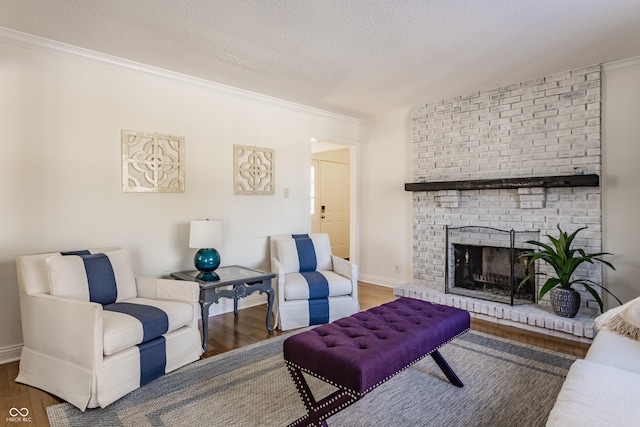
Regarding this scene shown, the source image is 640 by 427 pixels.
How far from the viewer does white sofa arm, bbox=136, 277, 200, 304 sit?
9.02 ft

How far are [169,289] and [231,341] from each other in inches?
28.3

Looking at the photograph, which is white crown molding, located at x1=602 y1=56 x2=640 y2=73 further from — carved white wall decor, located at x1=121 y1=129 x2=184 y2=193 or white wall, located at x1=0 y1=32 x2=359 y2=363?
carved white wall decor, located at x1=121 y1=129 x2=184 y2=193

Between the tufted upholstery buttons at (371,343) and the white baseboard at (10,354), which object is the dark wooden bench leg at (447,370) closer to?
the tufted upholstery buttons at (371,343)

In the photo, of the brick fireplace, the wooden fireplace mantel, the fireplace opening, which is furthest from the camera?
the fireplace opening

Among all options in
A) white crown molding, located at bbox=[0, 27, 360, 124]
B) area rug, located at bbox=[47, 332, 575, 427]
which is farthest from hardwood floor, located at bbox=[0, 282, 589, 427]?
white crown molding, located at bbox=[0, 27, 360, 124]

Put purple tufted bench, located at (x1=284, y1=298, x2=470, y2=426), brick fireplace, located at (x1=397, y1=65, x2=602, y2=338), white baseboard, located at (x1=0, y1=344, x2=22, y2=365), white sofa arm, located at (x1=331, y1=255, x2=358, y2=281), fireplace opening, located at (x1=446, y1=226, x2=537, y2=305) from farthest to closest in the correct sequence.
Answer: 1. fireplace opening, located at (x1=446, y1=226, x2=537, y2=305)
2. white sofa arm, located at (x1=331, y1=255, x2=358, y2=281)
3. brick fireplace, located at (x1=397, y1=65, x2=602, y2=338)
4. white baseboard, located at (x1=0, y1=344, x2=22, y2=365)
5. purple tufted bench, located at (x1=284, y1=298, x2=470, y2=426)

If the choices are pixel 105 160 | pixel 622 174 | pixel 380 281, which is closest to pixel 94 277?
pixel 105 160

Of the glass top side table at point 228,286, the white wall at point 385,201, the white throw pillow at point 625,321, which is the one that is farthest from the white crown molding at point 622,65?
the glass top side table at point 228,286

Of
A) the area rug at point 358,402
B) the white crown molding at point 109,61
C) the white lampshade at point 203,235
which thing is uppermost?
the white crown molding at point 109,61

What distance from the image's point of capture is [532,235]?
387 centimetres

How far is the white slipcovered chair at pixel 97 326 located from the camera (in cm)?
210

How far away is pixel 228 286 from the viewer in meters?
3.17

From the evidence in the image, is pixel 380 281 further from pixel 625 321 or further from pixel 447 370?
pixel 625 321

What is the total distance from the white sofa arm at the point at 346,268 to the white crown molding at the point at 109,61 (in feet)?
6.79
